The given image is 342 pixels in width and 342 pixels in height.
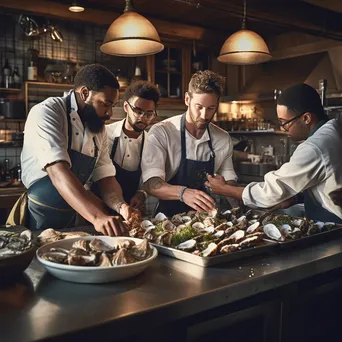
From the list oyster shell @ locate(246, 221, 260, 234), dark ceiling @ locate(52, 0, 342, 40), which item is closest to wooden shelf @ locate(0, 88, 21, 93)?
dark ceiling @ locate(52, 0, 342, 40)

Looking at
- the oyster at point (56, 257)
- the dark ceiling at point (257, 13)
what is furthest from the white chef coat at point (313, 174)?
the dark ceiling at point (257, 13)

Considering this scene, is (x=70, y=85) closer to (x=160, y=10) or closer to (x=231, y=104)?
(x=160, y=10)

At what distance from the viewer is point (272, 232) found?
5.43ft

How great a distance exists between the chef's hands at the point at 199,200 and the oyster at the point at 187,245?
0.52 metres

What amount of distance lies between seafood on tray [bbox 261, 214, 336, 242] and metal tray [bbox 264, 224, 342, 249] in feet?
0.06

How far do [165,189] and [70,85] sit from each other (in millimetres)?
2944

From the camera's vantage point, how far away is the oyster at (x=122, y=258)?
1217mm

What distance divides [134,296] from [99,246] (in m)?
0.26

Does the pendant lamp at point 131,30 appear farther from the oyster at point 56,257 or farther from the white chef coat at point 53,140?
the oyster at point 56,257

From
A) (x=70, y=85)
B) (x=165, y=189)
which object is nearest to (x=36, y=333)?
(x=165, y=189)

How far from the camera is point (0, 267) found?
111 centimetres

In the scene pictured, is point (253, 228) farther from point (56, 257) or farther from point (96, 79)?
point (96, 79)

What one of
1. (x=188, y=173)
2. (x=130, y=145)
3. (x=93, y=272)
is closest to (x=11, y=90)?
(x=130, y=145)

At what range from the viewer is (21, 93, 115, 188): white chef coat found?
1857mm
